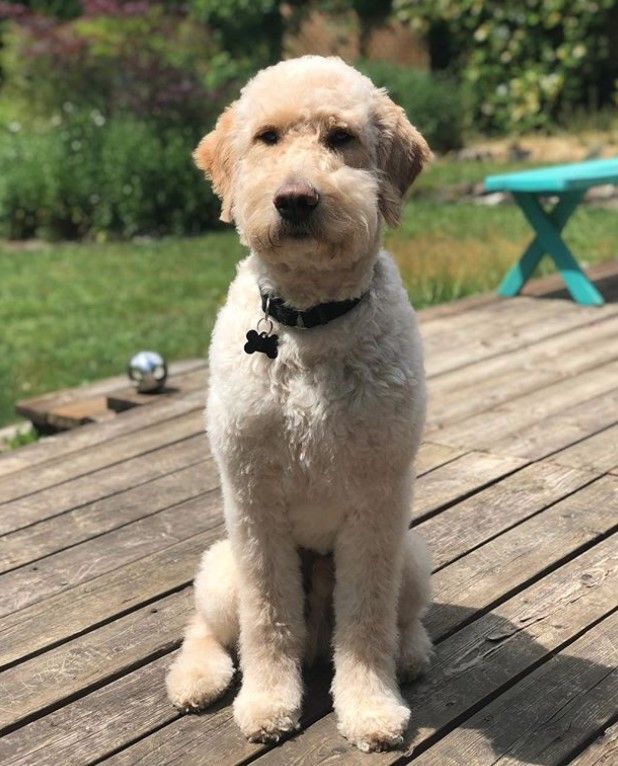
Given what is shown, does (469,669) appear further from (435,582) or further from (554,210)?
(554,210)

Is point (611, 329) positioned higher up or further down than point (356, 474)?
further down

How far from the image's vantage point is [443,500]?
352cm

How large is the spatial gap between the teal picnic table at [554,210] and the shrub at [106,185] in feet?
12.5

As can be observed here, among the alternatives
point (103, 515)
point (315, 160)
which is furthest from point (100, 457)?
point (315, 160)

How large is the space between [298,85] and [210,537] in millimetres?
1583

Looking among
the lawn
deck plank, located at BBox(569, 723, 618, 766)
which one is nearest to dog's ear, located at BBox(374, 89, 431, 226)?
deck plank, located at BBox(569, 723, 618, 766)

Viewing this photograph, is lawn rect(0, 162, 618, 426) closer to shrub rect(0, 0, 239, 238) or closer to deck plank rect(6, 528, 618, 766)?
shrub rect(0, 0, 239, 238)

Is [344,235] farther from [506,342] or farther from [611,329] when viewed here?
[611,329]

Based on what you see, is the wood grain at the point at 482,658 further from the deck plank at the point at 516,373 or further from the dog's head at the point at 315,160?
the deck plank at the point at 516,373

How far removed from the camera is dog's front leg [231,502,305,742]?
235 centimetres

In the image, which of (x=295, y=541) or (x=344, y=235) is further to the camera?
(x=295, y=541)

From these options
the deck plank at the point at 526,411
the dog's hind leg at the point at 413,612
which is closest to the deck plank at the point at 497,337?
the deck plank at the point at 526,411

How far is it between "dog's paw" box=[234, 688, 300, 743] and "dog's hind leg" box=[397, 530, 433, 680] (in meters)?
0.31

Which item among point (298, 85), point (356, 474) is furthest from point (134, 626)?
point (298, 85)
